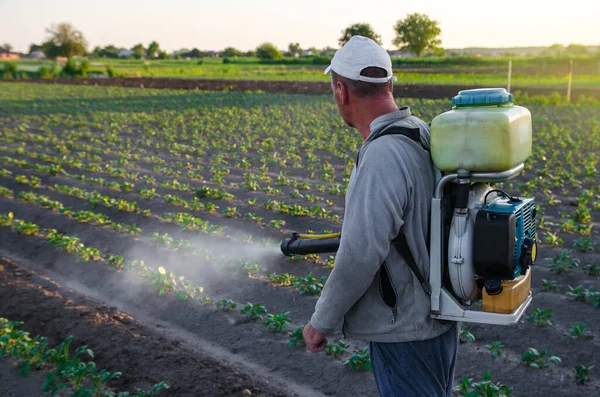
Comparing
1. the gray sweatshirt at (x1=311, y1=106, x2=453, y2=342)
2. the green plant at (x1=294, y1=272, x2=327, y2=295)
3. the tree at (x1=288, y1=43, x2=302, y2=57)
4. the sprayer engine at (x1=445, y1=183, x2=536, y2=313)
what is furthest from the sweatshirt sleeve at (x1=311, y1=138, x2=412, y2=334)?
the tree at (x1=288, y1=43, x2=302, y2=57)

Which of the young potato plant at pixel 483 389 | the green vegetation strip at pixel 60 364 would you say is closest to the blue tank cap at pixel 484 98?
→ the young potato plant at pixel 483 389

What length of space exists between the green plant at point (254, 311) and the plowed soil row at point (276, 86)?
80.7 ft

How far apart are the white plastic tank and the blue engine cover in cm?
16

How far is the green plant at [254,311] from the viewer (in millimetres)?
5754

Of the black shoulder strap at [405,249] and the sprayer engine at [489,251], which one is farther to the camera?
the black shoulder strap at [405,249]

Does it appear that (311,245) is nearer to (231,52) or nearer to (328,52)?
(328,52)

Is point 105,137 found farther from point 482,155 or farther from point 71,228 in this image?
point 482,155

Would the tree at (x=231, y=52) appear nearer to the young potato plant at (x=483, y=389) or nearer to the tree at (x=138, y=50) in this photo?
the tree at (x=138, y=50)

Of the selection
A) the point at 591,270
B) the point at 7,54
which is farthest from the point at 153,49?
the point at 591,270

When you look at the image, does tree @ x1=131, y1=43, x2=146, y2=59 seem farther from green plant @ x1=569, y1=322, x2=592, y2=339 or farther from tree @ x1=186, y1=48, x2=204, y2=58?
green plant @ x1=569, y1=322, x2=592, y2=339

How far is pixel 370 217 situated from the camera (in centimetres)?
237

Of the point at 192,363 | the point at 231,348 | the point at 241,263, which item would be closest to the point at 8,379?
the point at 192,363

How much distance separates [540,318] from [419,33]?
282 ft

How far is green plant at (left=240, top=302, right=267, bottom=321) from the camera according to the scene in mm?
5754
